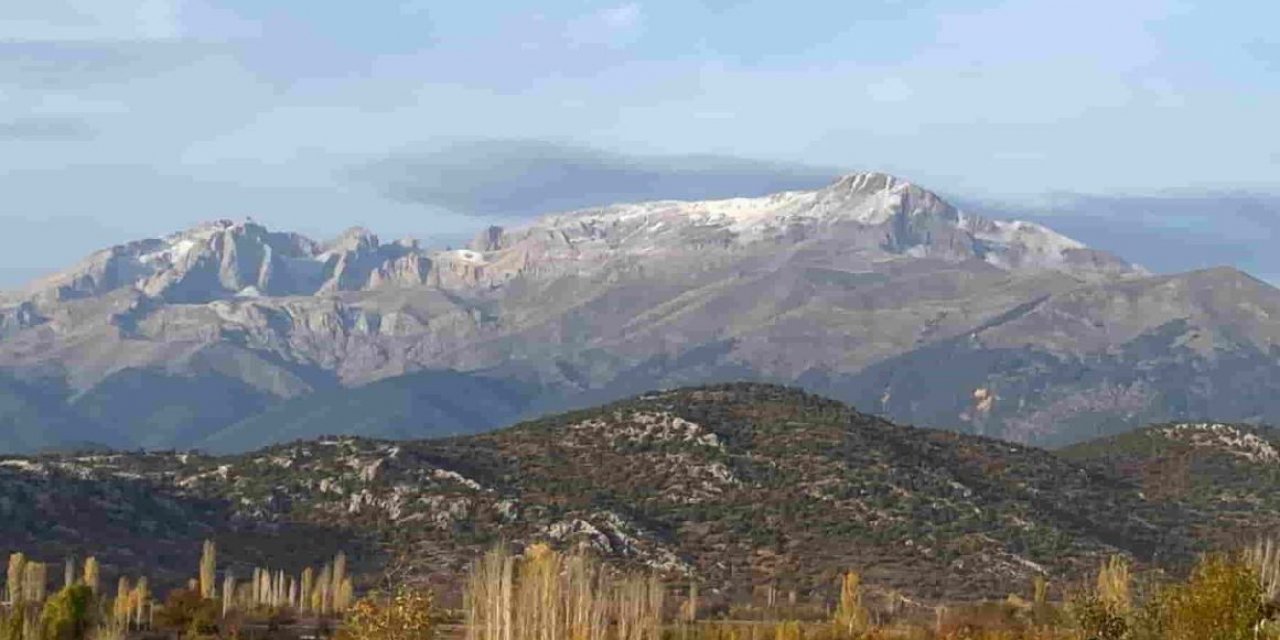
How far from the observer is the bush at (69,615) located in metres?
117

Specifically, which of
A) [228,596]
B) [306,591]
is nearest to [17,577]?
[228,596]

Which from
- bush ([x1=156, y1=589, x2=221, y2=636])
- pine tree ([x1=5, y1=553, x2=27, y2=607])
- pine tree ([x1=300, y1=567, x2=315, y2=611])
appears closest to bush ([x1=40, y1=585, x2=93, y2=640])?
bush ([x1=156, y1=589, x2=221, y2=636])

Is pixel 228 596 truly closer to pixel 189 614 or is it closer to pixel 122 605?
pixel 122 605

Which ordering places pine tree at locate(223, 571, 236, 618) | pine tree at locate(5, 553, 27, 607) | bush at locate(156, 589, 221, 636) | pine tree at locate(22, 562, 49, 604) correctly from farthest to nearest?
pine tree at locate(223, 571, 236, 618)
pine tree at locate(22, 562, 49, 604)
pine tree at locate(5, 553, 27, 607)
bush at locate(156, 589, 221, 636)

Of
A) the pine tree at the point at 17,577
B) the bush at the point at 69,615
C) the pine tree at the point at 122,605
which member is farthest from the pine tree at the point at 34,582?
the bush at the point at 69,615

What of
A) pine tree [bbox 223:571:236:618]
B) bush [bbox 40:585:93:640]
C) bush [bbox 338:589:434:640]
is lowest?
pine tree [bbox 223:571:236:618]

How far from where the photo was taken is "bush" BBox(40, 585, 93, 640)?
117m

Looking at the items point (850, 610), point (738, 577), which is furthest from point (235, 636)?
point (738, 577)

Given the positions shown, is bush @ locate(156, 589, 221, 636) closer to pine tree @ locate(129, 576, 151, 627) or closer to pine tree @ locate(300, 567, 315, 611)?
pine tree @ locate(129, 576, 151, 627)

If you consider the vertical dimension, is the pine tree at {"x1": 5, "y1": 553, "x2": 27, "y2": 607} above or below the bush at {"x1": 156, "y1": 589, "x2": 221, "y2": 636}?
below

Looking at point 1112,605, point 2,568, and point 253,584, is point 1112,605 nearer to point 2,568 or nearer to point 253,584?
point 253,584

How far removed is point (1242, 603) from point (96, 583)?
366 ft

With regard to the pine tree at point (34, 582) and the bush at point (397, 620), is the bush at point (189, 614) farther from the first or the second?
the bush at point (397, 620)

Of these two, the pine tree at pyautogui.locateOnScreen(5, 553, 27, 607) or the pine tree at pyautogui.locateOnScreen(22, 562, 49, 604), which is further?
the pine tree at pyautogui.locateOnScreen(22, 562, 49, 604)
